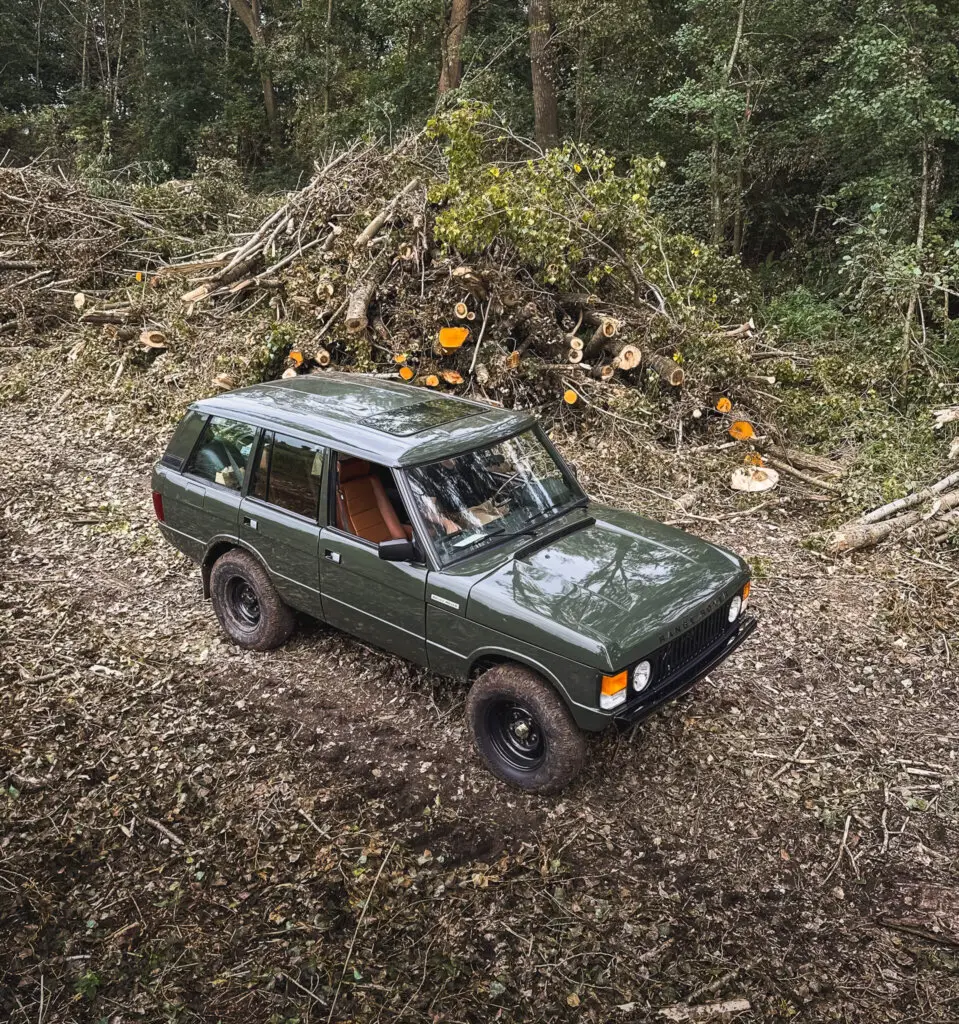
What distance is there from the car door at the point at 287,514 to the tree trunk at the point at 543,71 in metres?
13.6

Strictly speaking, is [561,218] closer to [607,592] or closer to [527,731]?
[607,592]

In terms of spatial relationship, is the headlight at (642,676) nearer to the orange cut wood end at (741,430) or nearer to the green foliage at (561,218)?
the orange cut wood end at (741,430)

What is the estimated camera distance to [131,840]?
404 cm

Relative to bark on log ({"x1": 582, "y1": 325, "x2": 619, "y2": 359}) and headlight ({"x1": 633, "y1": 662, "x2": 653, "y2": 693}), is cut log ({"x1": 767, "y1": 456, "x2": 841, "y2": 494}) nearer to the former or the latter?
bark on log ({"x1": 582, "y1": 325, "x2": 619, "y2": 359})

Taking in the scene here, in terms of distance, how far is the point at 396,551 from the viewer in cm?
420

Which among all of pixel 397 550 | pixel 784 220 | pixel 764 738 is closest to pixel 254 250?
pixel 397 550

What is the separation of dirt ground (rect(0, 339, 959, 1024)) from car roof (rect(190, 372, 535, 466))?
167 centimetres

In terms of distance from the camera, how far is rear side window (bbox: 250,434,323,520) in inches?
190

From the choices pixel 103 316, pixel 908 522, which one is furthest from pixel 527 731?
pixel 103 316

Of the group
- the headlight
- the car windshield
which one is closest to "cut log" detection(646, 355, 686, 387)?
the car windshield

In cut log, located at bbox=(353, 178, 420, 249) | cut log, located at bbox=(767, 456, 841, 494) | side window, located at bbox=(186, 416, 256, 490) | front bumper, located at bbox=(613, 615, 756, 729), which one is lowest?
cut log, located at bbox=(767, 456, 841, 494)

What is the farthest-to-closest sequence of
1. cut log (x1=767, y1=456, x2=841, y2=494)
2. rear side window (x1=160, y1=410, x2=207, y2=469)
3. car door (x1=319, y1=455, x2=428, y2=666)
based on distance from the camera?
cut log (x1=767, y1=456, x2=841, y2=494), rear side window (x1=160, y1=410, x2=207, y2=469), car door (x1=319, y1=455, x2=428, y2=666)

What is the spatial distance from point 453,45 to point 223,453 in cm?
1577

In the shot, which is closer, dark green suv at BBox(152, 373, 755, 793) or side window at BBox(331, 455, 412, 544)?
dark green suv at BBox(152, 373, 755, 793)
